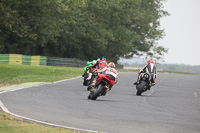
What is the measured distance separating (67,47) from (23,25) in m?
25.5

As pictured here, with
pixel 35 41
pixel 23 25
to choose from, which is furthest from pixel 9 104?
pixel 35 41

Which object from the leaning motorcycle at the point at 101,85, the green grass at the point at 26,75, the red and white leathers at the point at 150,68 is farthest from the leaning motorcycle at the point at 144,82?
the green grass at the point at 26,75

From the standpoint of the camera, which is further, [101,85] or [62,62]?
[62,62]

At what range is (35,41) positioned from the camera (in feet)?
199

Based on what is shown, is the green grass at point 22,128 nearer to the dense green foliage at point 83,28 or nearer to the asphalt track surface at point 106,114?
the asphalt track surface at point 106,114

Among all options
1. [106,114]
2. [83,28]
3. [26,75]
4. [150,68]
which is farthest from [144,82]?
[83,28]

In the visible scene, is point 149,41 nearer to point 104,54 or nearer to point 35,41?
point 104,54

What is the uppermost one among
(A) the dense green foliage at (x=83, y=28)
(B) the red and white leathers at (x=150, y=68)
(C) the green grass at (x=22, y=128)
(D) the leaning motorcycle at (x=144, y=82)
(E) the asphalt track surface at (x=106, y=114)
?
(A) the dense green foliage at (x=83, y=28)

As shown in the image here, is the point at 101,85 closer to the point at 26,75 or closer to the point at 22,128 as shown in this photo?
the point at 22,128

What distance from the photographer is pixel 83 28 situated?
6738 cm

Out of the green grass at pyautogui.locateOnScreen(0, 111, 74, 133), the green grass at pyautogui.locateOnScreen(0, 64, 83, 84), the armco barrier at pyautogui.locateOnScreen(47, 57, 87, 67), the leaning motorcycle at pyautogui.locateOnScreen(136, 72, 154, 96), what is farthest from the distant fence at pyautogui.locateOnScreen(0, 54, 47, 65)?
the green grass at pyautogui.locateOnScreen(0, 111, 74, 133)

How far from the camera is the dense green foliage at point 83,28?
48312 millimetres

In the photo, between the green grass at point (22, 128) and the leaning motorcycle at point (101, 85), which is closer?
the green grass at point (22, 128)

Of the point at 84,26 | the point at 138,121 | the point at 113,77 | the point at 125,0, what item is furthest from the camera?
the point at 125,0
